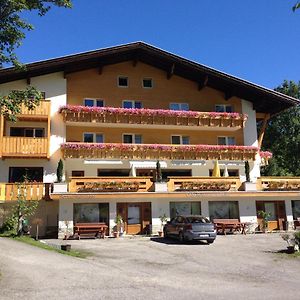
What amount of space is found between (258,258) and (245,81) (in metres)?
17.9

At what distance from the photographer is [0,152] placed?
91.8 ft

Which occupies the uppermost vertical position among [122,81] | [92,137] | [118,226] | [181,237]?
[122,81]

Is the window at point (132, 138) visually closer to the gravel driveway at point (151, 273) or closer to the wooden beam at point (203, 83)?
the wooden beam at point (203, 83)

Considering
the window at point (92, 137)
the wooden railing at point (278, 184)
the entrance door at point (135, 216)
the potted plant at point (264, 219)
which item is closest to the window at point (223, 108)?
the wooden railing at point (278, 184)

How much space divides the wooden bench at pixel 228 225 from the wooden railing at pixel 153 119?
804 cm

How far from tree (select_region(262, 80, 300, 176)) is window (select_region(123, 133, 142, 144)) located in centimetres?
2204

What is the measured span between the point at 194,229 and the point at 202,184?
264 inches

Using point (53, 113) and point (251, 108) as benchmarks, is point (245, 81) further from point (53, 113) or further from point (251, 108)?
point (53, 113)

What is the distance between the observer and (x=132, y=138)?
32781mm

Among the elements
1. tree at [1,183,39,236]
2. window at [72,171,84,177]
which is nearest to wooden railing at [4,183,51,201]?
tree at [1,183,39,236]

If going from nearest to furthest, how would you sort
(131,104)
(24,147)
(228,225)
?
(228,225) → (24,147) → (131,104)

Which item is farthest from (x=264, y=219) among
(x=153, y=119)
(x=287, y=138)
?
(x=287, y=138)

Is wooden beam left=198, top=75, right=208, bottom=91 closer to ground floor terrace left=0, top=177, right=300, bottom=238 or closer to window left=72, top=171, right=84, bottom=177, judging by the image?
ground floor terrace left=0, top=177, right=300, bottom=238

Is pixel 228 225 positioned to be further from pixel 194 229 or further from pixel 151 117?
pixel 151 117
